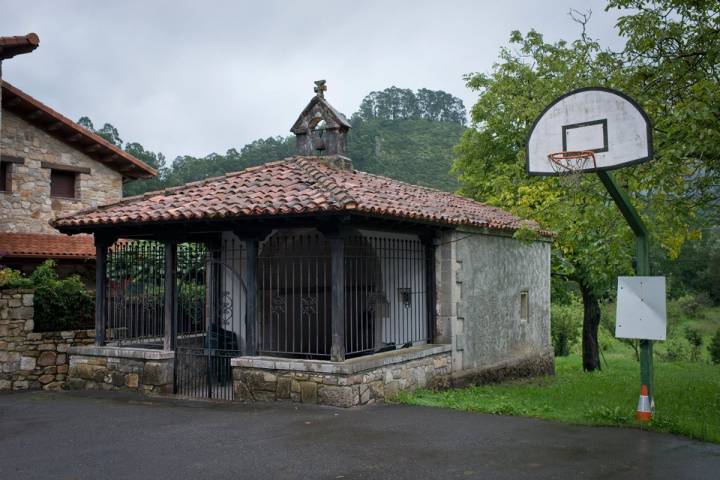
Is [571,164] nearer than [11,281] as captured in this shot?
Yes

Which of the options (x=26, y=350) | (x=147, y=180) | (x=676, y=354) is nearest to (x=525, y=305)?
(x=26, y=350)

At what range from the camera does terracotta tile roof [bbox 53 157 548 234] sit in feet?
27.5

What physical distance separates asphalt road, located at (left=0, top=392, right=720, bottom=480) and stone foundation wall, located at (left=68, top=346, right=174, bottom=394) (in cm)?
133

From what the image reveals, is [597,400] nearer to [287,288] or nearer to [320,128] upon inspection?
[287,288]

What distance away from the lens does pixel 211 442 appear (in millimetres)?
6711

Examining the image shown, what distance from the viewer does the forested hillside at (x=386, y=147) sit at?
31.7m

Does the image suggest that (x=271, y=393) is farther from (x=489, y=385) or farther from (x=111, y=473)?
(x=489, y=385)

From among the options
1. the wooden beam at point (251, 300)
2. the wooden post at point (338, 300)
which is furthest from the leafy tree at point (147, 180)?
the wooden post at point (338, 300)

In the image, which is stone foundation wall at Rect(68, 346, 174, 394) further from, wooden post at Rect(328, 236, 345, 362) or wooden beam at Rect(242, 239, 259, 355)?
wooden post at Rect(328, 236, 345, 362)

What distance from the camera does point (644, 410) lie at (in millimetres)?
7371

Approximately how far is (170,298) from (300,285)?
94.4 inches

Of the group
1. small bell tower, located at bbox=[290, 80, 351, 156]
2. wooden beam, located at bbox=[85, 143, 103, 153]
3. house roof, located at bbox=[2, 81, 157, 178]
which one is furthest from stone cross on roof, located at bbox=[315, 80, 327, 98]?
wooden beam, located at bbox=[85, 143, 103, 153]

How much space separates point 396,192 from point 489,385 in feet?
13.0

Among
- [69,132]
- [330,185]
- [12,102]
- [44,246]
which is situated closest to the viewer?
[330,185]
